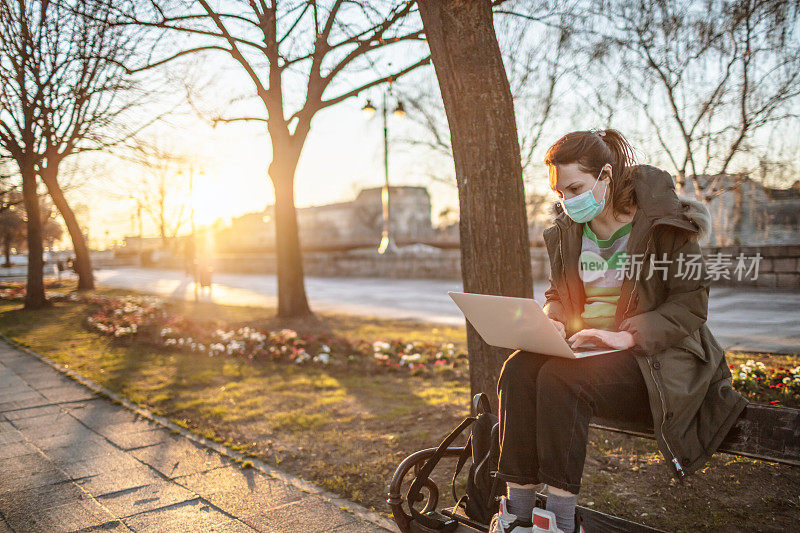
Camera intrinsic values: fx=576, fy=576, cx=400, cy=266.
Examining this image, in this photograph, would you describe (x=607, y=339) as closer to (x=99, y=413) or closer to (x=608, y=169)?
(x=608, y=169)

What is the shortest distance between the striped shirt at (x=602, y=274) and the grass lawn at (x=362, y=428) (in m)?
1.14

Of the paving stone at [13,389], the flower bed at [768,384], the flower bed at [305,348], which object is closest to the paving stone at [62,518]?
→ the paving stone at [13,389]

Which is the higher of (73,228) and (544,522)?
(73,228)

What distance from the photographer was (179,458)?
3.88 meters

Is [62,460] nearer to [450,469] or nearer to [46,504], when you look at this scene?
[46,504]

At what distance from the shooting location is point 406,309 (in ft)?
43.2

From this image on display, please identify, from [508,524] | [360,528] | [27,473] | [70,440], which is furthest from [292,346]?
[508,524]

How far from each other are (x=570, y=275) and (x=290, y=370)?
16.2 feet

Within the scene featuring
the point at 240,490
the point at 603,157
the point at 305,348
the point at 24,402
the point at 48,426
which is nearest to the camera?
the point at 603,157

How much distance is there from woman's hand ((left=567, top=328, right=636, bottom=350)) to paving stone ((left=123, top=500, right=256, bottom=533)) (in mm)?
1674

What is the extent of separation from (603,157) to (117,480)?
3.28 meters

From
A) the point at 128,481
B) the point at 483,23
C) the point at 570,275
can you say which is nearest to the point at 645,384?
the point at 570,275

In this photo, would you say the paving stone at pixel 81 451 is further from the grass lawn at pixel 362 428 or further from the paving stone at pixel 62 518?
the paving stone at pixel 62 518

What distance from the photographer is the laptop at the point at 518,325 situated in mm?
1996
